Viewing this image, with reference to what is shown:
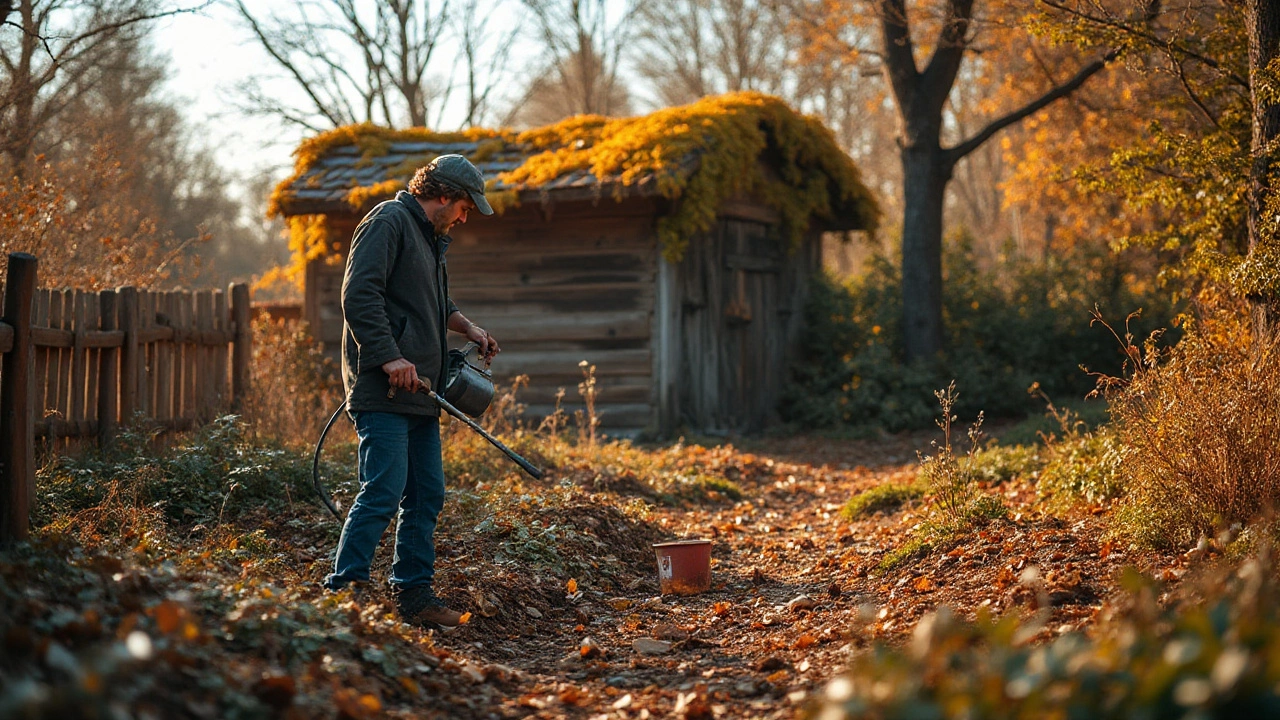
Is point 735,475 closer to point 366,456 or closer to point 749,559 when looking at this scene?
point 749,559

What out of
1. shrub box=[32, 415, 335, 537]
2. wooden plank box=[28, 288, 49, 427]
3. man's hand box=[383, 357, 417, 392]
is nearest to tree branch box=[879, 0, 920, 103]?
shrub box=[32, 415, 335, 537]

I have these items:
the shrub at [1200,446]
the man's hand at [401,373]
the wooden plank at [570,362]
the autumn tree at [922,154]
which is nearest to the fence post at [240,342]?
the wooden plank at [570,362]

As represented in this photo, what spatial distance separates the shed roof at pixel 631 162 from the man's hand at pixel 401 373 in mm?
7413

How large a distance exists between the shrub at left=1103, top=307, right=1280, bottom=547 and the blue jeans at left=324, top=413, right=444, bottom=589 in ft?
11.6

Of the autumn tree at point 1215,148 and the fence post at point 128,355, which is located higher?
the autumn tree at point 1215,148

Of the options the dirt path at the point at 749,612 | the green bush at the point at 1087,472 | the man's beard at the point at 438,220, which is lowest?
the dirt path at the point at 749,612

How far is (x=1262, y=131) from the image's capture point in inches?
264

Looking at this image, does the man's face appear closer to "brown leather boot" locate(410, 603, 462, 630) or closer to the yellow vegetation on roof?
"brown leather boot" locate(410, 603, 462, 630)

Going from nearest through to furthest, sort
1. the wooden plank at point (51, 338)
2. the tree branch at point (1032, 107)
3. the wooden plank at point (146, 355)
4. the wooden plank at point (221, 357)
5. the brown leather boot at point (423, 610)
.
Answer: the brown leather boot at point (423, 610)
the wooden plank at point (51, 338)
the wooden plank at point (146, 355)
the wooden plank at point (221, 357)
the tree branch at point (1032, 107)

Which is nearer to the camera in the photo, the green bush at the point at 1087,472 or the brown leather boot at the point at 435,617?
the brown leather boot at the point at 435,617

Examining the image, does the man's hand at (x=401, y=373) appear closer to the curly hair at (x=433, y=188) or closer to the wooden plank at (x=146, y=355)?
the curly hair at (x=433, y=188)

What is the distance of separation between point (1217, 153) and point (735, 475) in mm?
5527

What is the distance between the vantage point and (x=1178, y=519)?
5305 mm

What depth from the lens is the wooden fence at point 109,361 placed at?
492 centimetres
